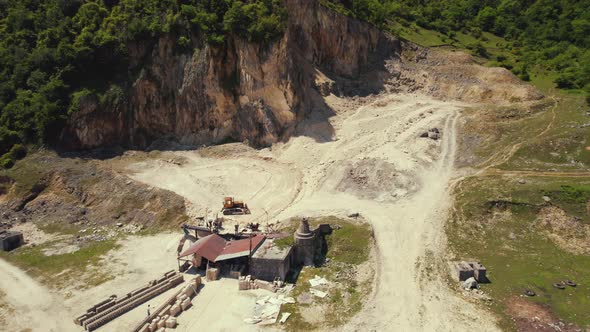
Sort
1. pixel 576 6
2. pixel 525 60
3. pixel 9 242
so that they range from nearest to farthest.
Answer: pixel 9 242, pixel 525 60, pixel 576 6

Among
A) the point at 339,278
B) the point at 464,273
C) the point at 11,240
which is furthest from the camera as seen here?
the point at 11,240

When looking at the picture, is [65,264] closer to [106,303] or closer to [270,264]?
[106,303]

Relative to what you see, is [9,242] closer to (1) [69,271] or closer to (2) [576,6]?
(1) [69,271]

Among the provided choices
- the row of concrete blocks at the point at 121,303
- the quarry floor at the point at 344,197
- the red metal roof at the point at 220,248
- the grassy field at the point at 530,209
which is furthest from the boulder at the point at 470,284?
the row of concrete blocks at the point at 121,303

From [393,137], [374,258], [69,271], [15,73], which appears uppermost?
[15,73]

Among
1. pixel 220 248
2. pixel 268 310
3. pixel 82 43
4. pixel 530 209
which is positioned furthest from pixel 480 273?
pixel 82 43

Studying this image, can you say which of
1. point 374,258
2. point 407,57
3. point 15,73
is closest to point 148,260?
point 374,258
